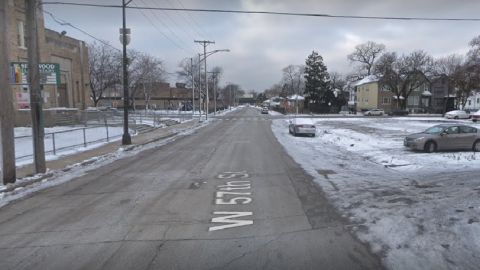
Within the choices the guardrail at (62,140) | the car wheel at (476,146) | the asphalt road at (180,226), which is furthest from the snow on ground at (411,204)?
the guardrail at (62,140)

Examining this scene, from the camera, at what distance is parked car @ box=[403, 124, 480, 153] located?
65.2 feet

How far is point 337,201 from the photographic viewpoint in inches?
361

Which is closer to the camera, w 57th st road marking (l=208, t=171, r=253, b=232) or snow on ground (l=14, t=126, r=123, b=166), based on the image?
w 57th st road marking (l=208, t=171, r=253, b=232)

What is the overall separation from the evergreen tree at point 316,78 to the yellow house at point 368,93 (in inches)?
417

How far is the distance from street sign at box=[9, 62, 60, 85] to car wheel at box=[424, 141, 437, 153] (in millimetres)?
15799

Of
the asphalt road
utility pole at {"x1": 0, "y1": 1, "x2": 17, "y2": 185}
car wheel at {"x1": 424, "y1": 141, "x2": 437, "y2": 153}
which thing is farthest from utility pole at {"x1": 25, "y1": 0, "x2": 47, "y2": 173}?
car wheel at {"x1": 424, "y1": 141, "x2": 437, "y2": 153}

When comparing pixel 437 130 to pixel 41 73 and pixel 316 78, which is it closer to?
pixel 41 73

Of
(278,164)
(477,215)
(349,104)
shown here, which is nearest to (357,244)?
(477,215)

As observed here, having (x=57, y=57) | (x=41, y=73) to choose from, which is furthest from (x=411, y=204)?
(x=57, y=57)

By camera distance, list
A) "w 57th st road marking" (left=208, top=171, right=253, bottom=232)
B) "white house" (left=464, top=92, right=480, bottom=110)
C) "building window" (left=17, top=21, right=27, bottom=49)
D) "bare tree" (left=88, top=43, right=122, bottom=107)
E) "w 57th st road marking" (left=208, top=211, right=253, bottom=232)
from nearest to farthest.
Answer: "w 57th st road marking" (left=208, top=211, right=253, bottom=232) → "w 57th st road marking" (left=208, top=171, right=253, bottom=232) → "building window" (left=17, top=21, right=27, bottom=49) → "bare tree" (left=88, top=43, right=122, bottom=107) → "white house" (left=464, top=92, right=480, bottom=110)

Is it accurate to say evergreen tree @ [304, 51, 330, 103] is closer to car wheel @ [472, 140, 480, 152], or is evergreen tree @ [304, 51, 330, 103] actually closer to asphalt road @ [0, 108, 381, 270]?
car wheel @ [472, 140, 480, 152]

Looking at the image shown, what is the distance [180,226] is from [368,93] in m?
101

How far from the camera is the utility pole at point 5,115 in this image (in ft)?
37.5

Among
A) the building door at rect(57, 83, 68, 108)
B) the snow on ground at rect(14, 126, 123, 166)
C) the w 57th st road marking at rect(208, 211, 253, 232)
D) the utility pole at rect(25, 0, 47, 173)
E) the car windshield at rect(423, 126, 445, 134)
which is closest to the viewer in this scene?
the w 57th st road marking at rect(208, 211, 253, 232)
